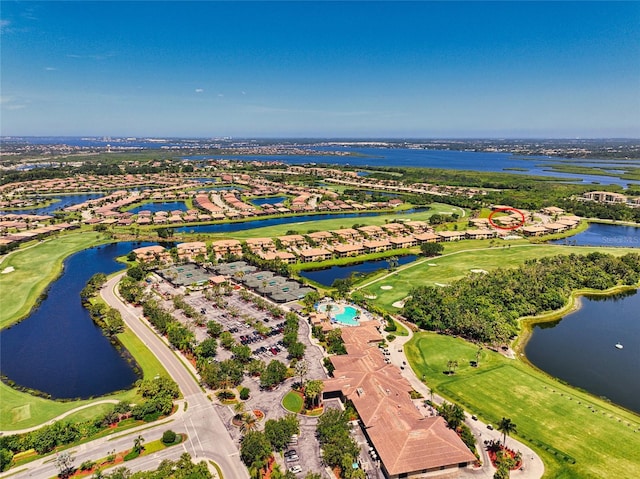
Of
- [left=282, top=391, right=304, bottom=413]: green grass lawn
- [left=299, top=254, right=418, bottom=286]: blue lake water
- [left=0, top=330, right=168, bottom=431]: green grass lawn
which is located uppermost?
[left=299, top=254, right=418, bottom=286]: blue lake water

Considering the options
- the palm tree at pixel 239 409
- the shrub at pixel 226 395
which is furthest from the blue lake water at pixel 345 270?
the palm tree at pixel 239 409

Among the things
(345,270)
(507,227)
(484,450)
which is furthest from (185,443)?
(507,227)

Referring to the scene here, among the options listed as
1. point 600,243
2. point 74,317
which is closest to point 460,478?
point 74,317

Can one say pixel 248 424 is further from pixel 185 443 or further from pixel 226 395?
pixel 226 395

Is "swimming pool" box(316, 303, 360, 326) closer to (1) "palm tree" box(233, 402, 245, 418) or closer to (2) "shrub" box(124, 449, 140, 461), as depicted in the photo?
(1) "palm tree" box(233, 402, 245, 418)

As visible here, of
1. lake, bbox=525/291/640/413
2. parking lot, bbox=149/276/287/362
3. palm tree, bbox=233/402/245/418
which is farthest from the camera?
parking lot, bbox=149/276/287/362

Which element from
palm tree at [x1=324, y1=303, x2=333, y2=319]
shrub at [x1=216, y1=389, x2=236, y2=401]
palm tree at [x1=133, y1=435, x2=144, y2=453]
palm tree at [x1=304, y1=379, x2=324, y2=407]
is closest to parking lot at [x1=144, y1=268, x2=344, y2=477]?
shrub at [x1=216, y1=389, x2=236, y2=401]

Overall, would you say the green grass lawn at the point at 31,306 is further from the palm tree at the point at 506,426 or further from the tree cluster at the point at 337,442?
the palm tree at the point at 506,426
